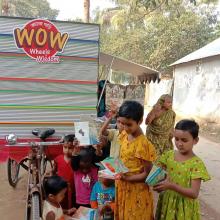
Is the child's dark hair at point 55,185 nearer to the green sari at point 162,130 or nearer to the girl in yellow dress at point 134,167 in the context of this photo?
the girl in yellow dress at point 134,167

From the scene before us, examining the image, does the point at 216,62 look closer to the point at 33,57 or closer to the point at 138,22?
the point at 33,57

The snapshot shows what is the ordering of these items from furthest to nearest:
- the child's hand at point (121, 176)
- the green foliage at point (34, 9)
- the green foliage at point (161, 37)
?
the green foliage at point (34, 9) → the green foliage at point (161, 37) → the child's hand at point (121, 176)

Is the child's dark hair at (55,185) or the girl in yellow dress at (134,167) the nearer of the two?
the girl in yellow dress at (134,167)

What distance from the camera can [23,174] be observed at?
6.25 m

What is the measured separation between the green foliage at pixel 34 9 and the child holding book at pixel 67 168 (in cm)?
3659

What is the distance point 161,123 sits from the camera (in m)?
5.06

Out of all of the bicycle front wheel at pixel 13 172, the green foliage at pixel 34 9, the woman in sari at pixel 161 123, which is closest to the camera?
the woman in sari at pixel 161 123

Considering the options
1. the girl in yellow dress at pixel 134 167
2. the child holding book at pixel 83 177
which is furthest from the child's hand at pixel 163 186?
the child holding book at pixel 83 177

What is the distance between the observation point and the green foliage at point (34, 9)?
3847cm

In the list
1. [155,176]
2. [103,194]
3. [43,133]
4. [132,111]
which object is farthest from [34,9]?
[155,176]

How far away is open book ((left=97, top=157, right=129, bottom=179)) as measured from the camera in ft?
7.98

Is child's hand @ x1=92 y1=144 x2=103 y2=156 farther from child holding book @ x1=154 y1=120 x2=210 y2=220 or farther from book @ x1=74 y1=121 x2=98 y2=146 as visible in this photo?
child holding book @ x1=154 y1=120 x2=210 y2=220

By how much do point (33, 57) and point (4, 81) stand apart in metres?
0.42

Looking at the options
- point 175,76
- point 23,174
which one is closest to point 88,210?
point 23,174
